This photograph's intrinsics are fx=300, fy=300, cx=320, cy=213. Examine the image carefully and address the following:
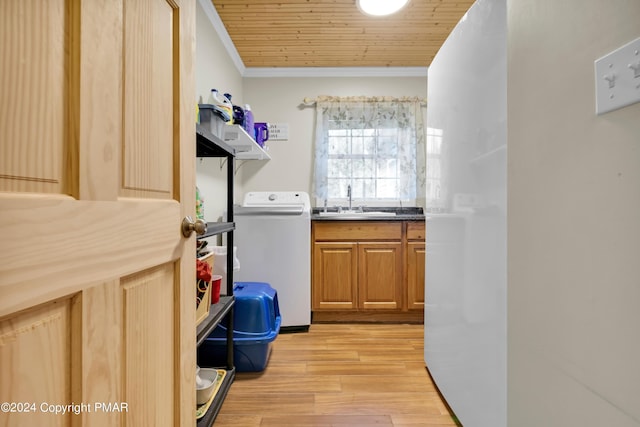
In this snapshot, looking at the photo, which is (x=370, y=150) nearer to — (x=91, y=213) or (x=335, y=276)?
(x=335, y=276)

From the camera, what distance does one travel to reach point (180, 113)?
31.2 inches

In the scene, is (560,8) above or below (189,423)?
above

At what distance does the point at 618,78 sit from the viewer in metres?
0.55

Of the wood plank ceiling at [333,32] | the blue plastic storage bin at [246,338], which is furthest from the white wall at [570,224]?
the wood plank ceiling at [333,32]

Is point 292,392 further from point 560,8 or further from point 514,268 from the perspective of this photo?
point 560,8

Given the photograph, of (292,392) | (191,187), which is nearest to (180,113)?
(191,187)

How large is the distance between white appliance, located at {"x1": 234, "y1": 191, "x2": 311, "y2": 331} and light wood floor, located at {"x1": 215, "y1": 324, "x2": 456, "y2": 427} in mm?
Answer: 241

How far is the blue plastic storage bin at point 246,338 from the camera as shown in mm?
1655

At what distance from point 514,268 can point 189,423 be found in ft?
3.37

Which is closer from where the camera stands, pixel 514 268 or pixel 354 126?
pixel 514 268

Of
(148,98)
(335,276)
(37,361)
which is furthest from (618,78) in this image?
(335,276)

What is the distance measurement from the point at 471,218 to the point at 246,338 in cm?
130

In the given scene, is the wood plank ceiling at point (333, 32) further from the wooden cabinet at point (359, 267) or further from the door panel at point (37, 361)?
the door panel at point (37, 361)

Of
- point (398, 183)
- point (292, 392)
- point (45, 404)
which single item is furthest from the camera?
point (398, 183)
